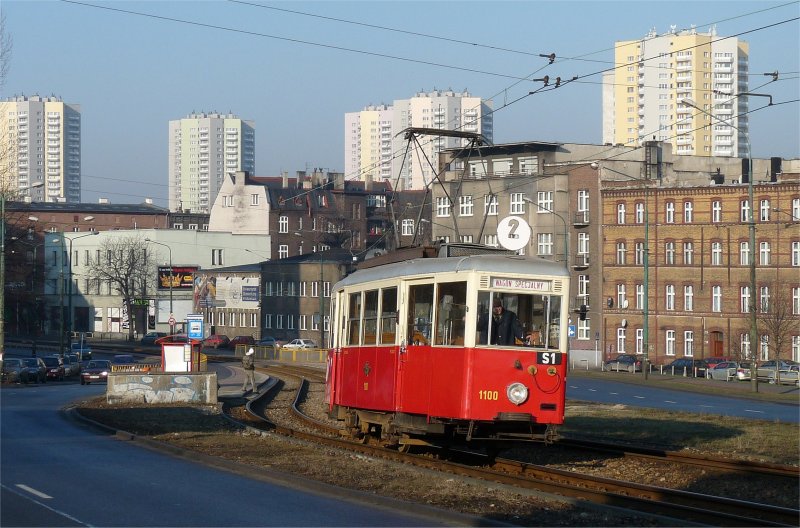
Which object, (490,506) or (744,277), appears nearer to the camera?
(490,506)

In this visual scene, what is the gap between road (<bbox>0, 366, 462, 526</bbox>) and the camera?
1210 cm

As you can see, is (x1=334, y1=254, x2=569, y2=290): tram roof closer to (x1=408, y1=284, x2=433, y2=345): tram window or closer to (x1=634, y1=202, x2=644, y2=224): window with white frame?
(x1=408, y1=284, x2=433, y2=345): tram window

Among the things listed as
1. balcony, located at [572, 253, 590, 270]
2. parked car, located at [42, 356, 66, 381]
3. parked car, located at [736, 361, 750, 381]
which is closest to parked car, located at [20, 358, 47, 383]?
parked car, located at [42, 356, 66, 381]

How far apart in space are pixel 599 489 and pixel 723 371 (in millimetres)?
49025

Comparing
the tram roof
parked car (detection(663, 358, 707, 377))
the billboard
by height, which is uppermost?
the billboard

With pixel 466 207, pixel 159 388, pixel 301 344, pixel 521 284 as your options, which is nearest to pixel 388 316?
pixel 521 284

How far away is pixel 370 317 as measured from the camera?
19.3m

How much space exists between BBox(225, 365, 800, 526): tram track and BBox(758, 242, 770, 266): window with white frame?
172 ft

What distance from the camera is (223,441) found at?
2044 centimetres

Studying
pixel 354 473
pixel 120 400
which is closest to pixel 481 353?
pixel 354 473

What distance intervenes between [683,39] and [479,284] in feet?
626

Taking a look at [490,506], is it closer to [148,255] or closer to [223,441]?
[223,441]

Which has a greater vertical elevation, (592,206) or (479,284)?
(592,206)

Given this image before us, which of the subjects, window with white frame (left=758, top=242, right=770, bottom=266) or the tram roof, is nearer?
the tram roof
